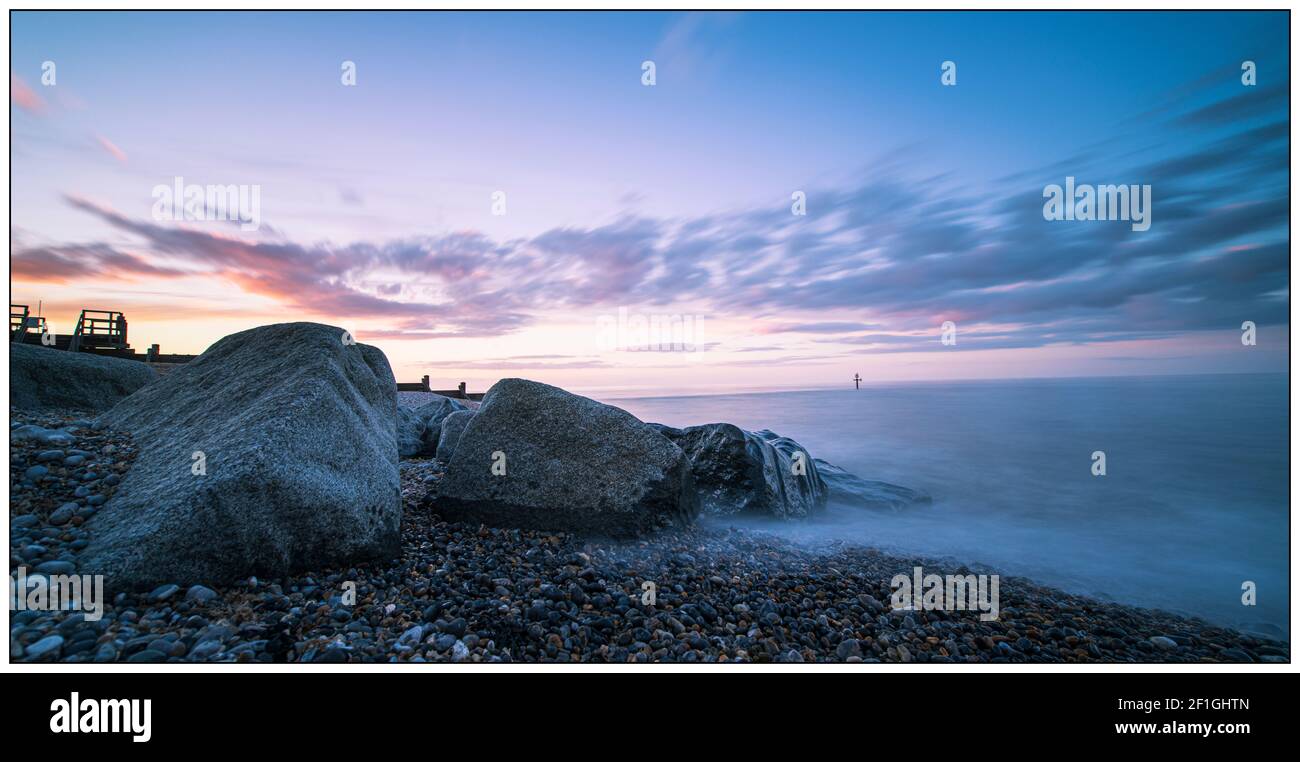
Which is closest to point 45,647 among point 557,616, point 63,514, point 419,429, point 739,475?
point 63,514

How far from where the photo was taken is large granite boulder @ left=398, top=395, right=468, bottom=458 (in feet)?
29.8

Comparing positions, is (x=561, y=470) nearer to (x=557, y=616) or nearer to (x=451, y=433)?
(x=557, y=616)

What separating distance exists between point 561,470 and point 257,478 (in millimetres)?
2757

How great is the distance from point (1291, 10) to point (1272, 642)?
5480 millimetres

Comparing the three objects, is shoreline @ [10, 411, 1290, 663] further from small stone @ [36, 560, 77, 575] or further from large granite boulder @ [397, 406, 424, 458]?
large granite boulder @ [397, 406, 424, 458]

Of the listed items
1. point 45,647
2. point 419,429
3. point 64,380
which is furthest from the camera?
point 419,429

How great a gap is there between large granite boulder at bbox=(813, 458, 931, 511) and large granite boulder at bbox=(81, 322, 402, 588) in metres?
8.32

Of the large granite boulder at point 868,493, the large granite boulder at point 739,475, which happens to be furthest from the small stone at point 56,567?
the large granite boulder at point 868,493

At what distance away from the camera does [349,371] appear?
17.8 feet

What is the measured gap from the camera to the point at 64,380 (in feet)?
22.5
